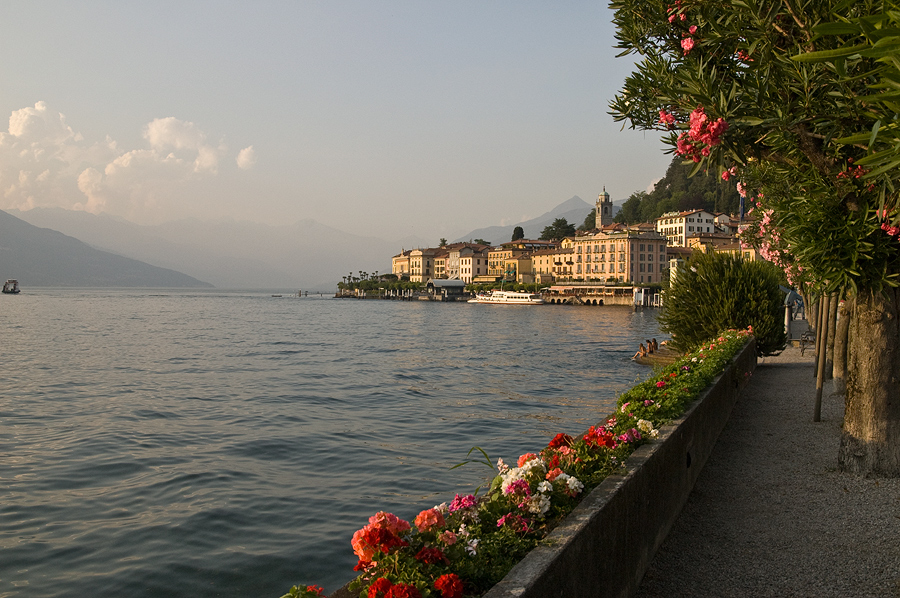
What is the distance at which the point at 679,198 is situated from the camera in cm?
16812

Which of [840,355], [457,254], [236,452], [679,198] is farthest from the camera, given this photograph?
[457,254]

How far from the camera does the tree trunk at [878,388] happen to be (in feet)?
26.6

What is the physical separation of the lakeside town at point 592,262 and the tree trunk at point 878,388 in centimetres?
10337

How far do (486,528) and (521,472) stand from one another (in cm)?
83

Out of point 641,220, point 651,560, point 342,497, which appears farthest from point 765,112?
point 641,220

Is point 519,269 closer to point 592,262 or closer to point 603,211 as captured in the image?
point 592,262

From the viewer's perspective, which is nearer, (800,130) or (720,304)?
(800,130)

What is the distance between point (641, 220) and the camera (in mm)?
184125

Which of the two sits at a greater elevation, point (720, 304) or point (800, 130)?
point (800, 130)

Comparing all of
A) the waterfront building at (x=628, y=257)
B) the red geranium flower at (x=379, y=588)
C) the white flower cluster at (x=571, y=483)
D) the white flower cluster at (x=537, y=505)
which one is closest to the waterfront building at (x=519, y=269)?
the waterfront building at (x=628, y=257)

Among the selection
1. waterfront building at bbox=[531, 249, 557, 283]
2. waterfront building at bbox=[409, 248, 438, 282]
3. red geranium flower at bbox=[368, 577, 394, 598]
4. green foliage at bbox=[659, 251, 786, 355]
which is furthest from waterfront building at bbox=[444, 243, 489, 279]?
red geranium flower at bbox=[368, 577, 394, 598]

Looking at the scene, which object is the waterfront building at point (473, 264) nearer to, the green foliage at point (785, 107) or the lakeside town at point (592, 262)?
the lakeside town at point (592, 262)

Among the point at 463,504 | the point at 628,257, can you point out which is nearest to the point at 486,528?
the point at 463,504

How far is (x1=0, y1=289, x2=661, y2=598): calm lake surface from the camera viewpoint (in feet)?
27.6
